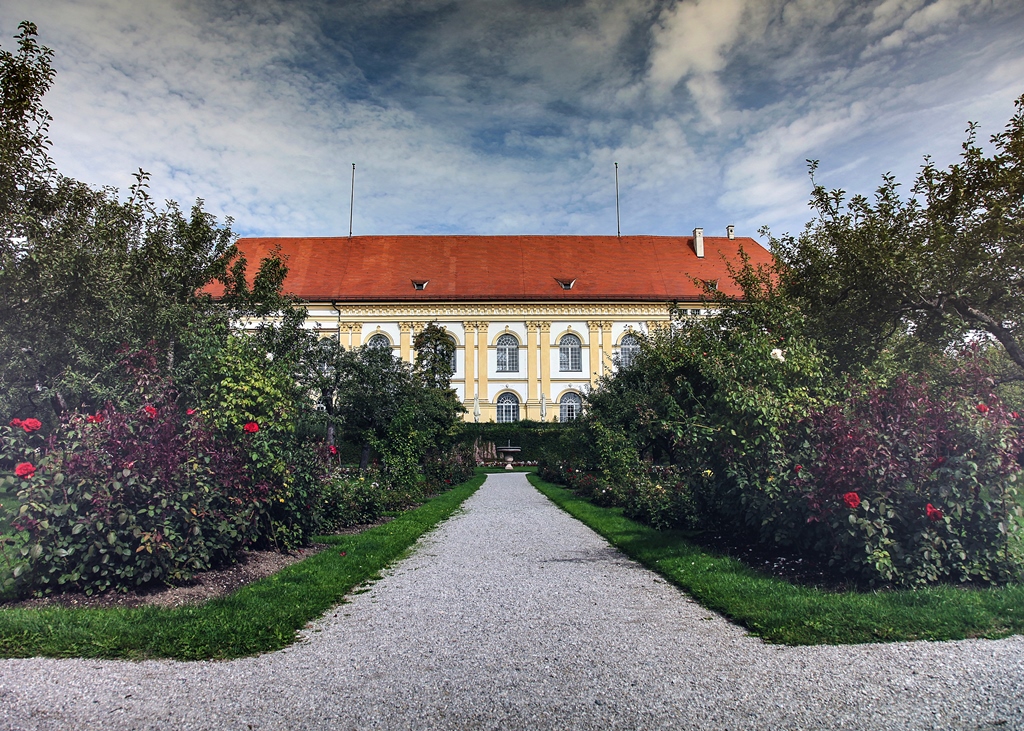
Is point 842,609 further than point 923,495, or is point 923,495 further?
point 923,495

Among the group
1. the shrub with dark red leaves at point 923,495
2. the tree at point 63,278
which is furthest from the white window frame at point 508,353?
the shrub with dark red leaves at point 923,495

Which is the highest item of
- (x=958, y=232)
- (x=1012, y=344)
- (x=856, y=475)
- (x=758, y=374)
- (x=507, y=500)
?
(x=958, y=232)

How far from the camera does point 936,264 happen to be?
1004cm

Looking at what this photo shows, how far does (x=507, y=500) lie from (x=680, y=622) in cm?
1115

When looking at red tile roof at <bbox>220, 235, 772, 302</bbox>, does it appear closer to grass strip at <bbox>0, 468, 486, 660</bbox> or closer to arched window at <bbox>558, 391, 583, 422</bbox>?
arched window at <bbox>558, 391, 583, 422</bbox>

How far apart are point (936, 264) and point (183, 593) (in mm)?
10758

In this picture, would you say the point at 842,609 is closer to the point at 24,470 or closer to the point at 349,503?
the point at 24,470

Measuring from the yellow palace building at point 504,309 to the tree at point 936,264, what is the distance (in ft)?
99.1

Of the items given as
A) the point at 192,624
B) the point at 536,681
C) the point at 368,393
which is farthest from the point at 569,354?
the point at 536,681

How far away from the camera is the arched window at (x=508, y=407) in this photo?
4359cm

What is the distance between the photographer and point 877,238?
1130 centimetres

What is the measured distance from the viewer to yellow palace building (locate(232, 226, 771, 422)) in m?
42.8

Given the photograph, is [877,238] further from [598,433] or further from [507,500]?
[507,500]

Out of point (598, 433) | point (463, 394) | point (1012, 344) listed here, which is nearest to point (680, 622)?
point (1012, 344)
